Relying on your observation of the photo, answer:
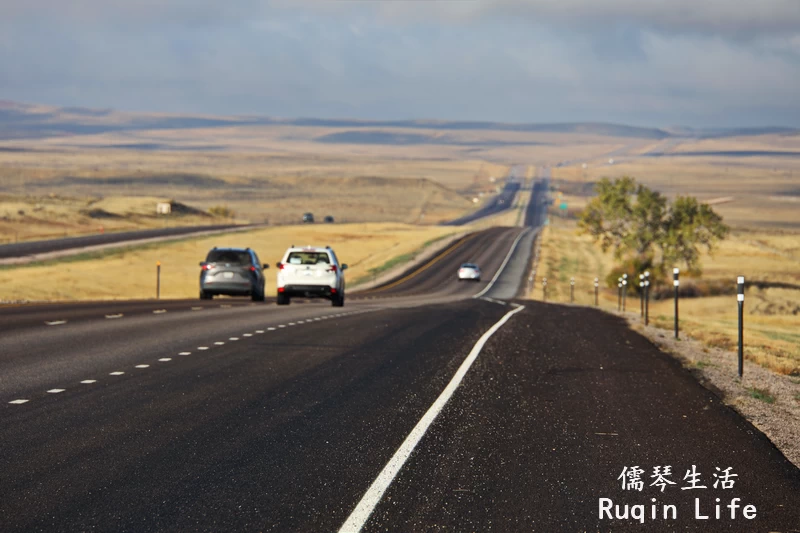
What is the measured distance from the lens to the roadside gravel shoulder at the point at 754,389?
33.1 feet

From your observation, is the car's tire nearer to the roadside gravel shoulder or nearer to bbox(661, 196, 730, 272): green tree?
the roadside gravel shoulder

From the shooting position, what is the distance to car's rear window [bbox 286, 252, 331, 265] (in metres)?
31.4

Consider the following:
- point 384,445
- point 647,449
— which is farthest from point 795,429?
point 384,445

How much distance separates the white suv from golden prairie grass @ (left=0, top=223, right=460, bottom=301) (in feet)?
50.7

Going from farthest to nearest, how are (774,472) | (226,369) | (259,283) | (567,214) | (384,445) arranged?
(567,214)
(259,283)
(226,369)
(384,445)
(774,472)

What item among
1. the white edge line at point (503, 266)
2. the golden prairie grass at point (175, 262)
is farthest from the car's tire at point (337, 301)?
the white edge line at point (503, 266)

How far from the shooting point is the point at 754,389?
1296 cm

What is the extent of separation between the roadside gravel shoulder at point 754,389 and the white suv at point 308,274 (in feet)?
45.0

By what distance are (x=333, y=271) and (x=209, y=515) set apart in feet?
80.6

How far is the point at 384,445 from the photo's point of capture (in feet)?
29.8

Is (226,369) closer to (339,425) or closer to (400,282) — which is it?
(339,425)

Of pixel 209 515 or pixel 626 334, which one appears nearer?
pixel 209 515

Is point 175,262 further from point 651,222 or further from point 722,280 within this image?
point 722,280

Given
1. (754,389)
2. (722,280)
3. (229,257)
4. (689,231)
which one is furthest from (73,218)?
(754,389)
